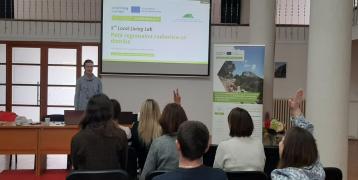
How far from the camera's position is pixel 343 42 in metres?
5.39

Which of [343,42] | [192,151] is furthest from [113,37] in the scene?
[192,151]

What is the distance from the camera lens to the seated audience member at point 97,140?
321 centimetres

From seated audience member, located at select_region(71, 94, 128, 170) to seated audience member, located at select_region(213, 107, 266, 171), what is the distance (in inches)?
31.2

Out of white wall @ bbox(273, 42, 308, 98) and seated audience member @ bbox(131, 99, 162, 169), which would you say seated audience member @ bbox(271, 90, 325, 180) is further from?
white wall @ bbox(273, 42, 308, 98)

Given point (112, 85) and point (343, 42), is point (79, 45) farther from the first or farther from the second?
point (343, 42)

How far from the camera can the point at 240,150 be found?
135 inches

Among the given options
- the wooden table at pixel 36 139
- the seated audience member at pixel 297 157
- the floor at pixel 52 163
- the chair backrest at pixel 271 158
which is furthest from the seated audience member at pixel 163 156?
the floor at pixel 52 163

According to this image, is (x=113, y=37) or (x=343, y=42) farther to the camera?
(x=113, y=37)

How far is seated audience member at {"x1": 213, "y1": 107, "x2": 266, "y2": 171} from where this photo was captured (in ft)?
11.3

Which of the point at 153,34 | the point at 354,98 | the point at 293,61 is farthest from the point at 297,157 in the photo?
the point at 354,98

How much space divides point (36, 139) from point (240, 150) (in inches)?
144

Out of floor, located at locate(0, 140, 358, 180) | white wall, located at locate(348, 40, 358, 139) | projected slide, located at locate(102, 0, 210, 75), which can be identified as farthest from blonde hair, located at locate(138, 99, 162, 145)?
white wall, located at locate(348, 40, 358, 139)

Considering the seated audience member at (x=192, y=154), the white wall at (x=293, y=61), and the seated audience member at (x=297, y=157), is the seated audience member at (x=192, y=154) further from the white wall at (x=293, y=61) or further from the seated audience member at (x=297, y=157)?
the white wall at (x=293, y=61)

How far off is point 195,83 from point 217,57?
243 centimetres
